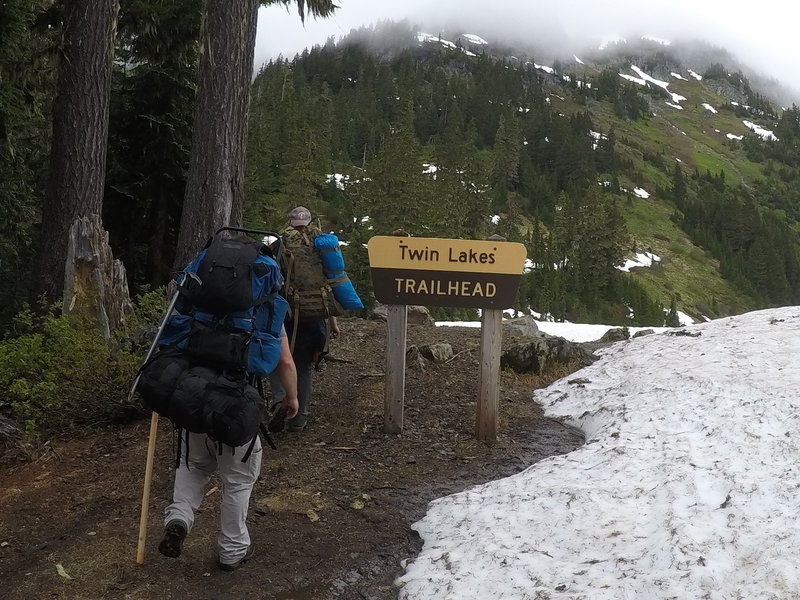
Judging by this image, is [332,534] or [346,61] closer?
[332,534]

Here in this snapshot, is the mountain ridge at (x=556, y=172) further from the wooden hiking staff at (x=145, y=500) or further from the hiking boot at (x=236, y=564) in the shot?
the wooden hiking staff at (x=145, y=500)

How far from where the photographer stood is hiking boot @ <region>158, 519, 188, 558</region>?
3.19 meters

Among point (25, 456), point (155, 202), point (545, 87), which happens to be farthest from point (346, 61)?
point (25, 456)

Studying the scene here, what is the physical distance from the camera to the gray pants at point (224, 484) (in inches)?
131

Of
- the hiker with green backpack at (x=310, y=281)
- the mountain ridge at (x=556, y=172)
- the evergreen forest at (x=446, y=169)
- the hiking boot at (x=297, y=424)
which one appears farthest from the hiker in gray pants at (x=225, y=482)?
the mountain ridge at (x=556, y=172)

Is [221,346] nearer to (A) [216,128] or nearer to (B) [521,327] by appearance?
(A) [216,128]

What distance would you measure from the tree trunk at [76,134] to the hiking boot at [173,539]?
5.34 metres

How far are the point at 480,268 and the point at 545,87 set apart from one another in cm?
17608

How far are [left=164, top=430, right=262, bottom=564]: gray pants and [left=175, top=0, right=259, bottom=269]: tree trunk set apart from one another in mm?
4258

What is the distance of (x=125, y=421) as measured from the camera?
5.84 meters

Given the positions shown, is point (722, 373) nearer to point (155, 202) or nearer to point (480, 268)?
point (480, 268)

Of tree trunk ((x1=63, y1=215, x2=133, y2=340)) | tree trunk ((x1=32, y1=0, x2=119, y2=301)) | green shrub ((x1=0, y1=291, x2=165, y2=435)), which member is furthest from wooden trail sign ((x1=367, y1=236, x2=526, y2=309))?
tree trunk ((x1=32, y1=0, x2=119, y2=301))

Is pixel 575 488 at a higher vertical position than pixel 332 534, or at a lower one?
higher

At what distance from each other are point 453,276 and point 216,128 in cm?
373
